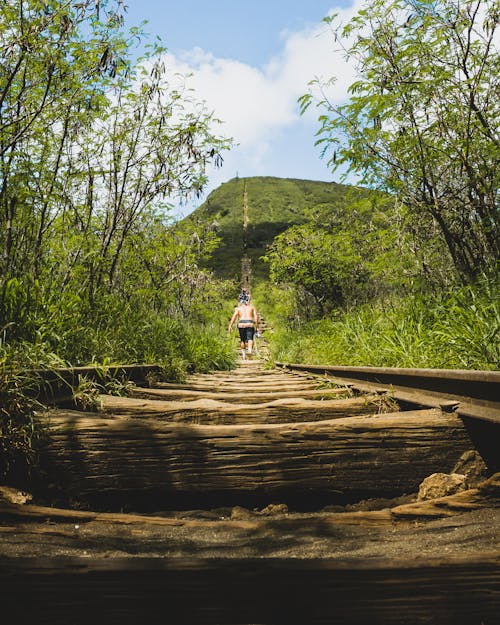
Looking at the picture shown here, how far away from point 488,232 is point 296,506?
431 cm

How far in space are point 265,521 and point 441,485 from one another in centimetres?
73

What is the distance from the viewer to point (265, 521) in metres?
1.63

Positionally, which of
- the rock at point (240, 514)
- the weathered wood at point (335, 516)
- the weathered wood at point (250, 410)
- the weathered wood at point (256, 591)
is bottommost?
the rock at point (240, 514)

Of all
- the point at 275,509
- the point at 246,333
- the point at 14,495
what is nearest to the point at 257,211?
the point at 246,333

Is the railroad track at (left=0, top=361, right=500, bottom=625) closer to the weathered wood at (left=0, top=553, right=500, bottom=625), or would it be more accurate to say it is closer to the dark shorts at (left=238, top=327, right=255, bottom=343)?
the weathered wood at (left=0, top=553, right=500, bottom=625)

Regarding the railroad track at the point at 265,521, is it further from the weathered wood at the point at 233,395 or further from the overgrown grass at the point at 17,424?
the weathered wood at the point at 233,395

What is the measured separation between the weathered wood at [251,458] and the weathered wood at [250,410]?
637 mm

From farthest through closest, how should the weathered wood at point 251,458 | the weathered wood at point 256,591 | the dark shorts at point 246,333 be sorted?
the dark shorts at point 246,333
the weathered wood at point 251,458
the weathered wood at point 256,591

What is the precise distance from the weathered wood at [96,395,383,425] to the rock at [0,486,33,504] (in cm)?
92

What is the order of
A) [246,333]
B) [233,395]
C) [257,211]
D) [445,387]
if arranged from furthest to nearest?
[257,211]
[246,333]
[233,395]
[445,387]

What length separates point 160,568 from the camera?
1.05 meters

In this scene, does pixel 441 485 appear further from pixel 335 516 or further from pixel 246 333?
pixel 246 333

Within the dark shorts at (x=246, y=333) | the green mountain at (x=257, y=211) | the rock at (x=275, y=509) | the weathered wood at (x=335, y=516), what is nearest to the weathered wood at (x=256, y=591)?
the weathered wood at (x=335, y=516)

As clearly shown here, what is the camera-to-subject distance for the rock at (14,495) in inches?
65.6
